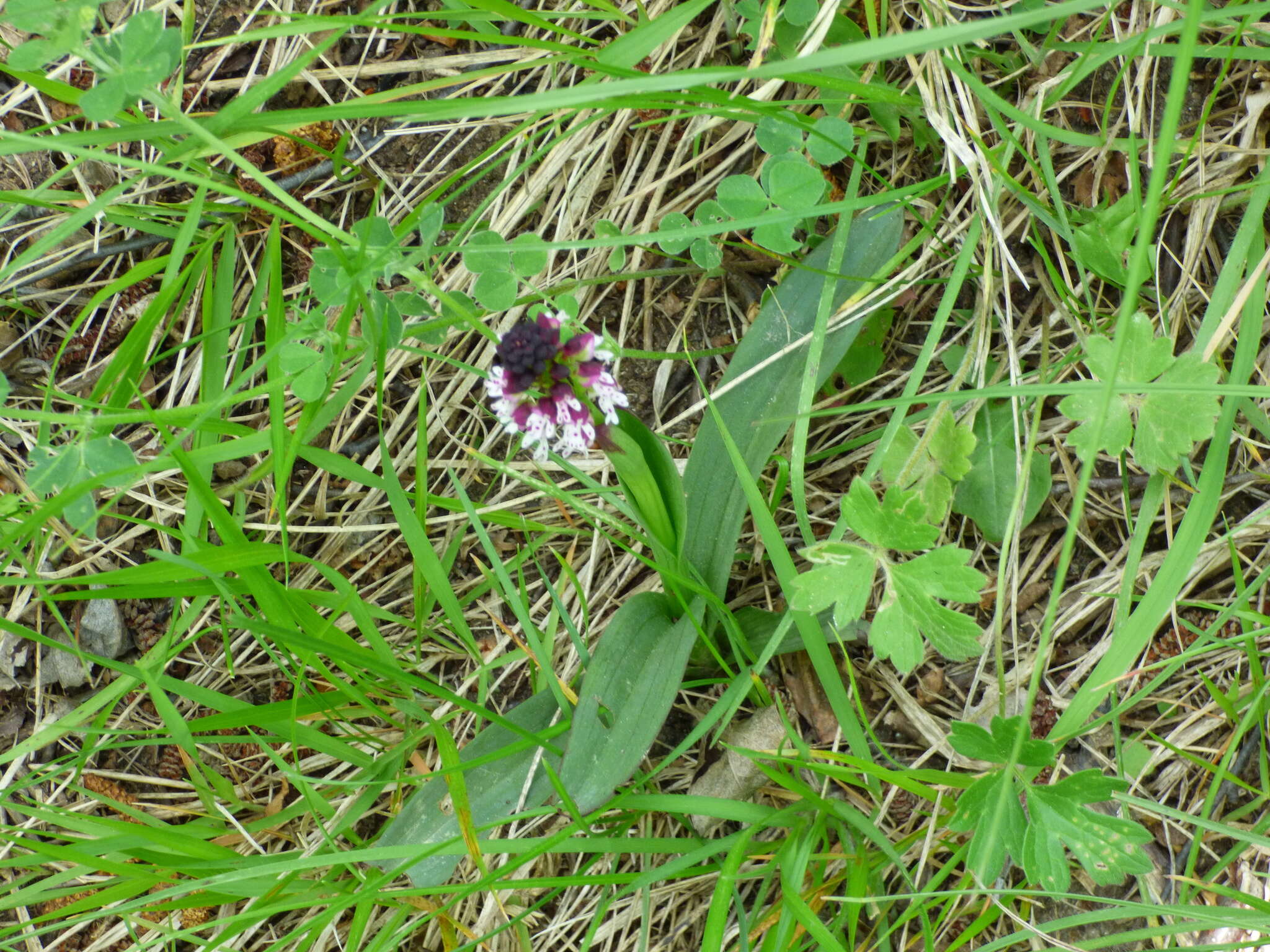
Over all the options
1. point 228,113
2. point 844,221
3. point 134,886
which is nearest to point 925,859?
point 844,221

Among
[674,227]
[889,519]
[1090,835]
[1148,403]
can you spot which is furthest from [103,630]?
[1148,403]

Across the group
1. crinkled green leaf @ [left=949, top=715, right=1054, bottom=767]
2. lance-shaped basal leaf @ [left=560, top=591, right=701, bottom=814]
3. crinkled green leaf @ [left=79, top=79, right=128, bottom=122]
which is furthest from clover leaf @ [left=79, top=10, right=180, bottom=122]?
crinkled green leaf @ [left=949, top=715, right=1054, bottom=767]

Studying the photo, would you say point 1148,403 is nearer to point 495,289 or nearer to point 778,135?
point 778,135

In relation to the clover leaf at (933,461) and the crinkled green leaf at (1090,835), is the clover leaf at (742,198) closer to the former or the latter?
the clover leaf at (933,461)

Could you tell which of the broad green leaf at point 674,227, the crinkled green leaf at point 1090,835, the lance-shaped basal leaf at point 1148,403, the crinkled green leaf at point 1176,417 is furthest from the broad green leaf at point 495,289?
the crinkled green leaf at point 1090,835

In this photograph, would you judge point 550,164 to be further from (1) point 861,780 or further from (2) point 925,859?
(2) point 925,859
